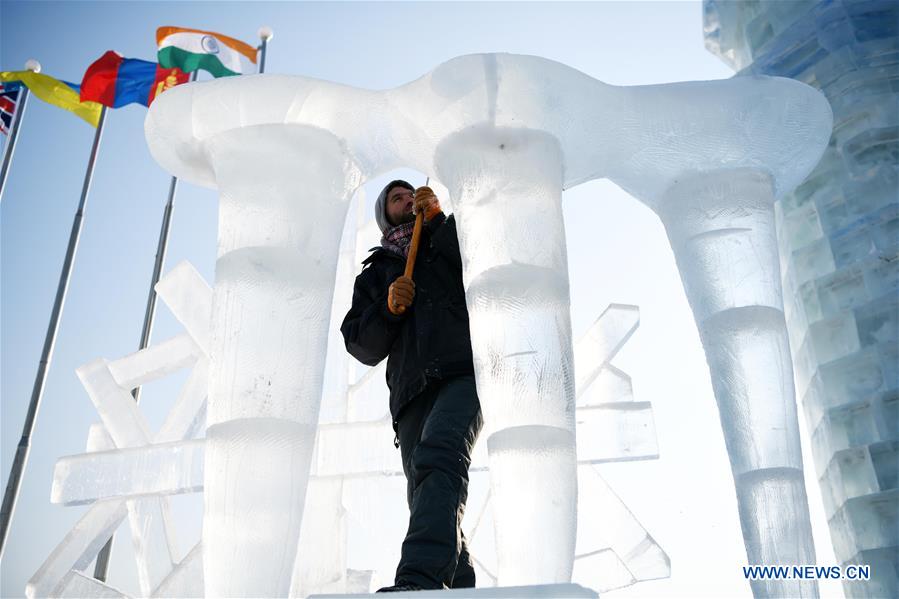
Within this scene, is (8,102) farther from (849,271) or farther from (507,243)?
(849,271)

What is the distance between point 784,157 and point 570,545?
4.84ft

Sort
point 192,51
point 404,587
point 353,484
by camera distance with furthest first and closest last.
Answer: point 192,51 → point 353,484 → point 404,587

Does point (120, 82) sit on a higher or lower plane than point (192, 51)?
lower

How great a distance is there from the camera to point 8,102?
983 cm

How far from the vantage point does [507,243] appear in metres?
2.29

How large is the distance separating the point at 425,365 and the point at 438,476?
378 millimetres

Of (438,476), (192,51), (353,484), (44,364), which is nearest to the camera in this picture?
(438,476)

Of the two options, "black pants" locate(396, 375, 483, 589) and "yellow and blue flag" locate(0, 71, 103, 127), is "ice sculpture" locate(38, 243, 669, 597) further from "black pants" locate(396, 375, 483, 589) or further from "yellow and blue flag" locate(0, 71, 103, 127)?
"yellow and blue flag" locate(0, 71, 103, 127)

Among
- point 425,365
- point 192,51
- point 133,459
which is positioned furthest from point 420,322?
point 192,51

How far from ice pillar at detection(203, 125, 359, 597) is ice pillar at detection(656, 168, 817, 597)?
44.1 inches

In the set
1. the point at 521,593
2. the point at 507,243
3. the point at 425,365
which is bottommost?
the point at 521,593

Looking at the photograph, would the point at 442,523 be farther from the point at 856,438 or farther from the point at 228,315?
the point at 856,438

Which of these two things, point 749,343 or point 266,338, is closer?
point 266,338

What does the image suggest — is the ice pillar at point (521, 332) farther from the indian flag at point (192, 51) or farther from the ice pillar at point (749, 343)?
the indian flag at point (192, 51)
